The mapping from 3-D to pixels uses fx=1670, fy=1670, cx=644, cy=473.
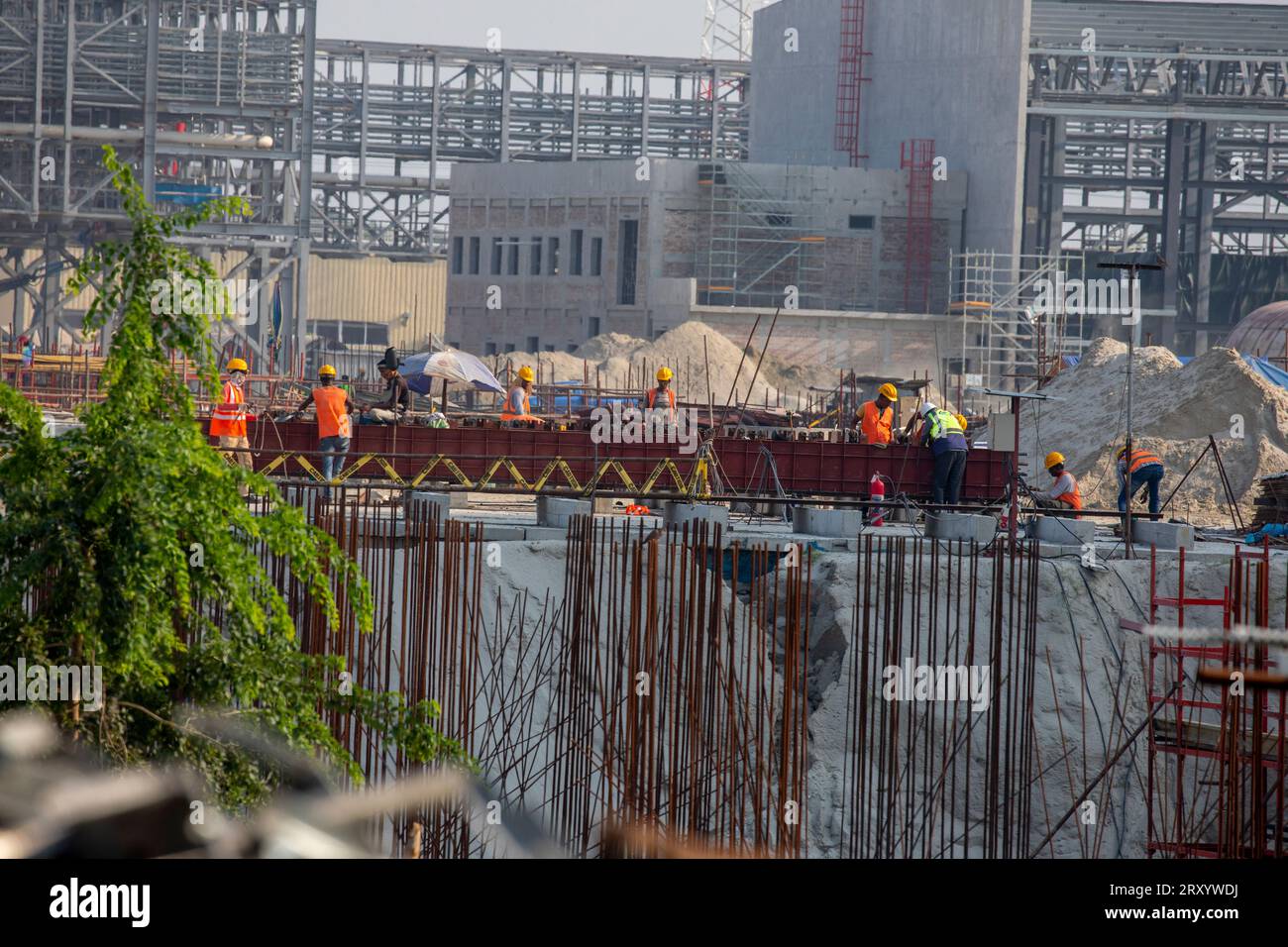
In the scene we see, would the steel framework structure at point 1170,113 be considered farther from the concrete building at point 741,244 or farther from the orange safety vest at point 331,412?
the orange safety vest at point 331,412

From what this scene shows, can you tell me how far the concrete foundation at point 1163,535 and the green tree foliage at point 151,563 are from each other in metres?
11.7

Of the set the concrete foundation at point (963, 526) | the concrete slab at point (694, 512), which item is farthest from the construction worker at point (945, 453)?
the concrete slab at point (694, 512)

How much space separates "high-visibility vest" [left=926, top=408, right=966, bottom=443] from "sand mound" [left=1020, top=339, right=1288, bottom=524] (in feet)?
19.9

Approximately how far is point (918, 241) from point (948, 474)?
107 feet

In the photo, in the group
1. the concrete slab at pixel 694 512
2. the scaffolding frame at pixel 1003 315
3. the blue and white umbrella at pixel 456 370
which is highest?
the scaffolding frame at pixel 1003 315

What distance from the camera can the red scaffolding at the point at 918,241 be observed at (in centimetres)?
5022

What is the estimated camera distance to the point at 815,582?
56.3 ft

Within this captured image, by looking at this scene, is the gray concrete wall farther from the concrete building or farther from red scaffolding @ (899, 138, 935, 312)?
the concrete building

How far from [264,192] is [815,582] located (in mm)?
30123

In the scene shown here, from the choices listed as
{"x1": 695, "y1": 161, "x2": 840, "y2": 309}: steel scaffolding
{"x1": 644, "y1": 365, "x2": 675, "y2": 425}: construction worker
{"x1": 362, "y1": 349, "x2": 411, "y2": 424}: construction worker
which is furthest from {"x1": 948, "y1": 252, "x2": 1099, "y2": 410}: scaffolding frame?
{"x1": 362, "y1": 349, "x2": 411, "y2": 424}: construction worker

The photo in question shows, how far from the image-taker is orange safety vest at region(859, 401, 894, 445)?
19.6 meters

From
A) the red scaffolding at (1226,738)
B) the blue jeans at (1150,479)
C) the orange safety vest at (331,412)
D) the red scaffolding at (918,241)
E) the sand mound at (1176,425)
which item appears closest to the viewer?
the red scaffolding at (1226,738)

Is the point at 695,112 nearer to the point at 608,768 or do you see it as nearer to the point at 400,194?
the point at 400,194

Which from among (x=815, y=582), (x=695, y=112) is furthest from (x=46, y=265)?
(x=815, y=582)
